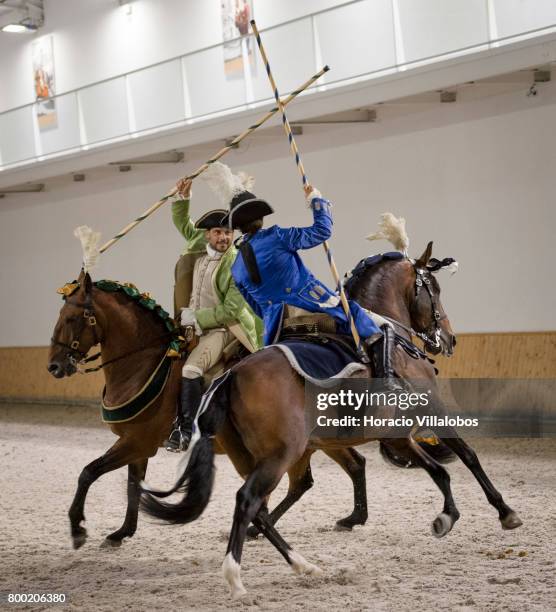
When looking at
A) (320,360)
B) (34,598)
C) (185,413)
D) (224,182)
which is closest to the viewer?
(34,598)

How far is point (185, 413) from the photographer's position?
6934mm

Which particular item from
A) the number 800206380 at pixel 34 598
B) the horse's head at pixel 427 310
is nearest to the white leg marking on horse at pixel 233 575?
the number 800206380 at pixel 34 598

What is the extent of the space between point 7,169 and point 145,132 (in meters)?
4.10

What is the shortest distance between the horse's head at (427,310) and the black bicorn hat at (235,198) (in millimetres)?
1511

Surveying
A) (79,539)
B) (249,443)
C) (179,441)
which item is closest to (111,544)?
(79,539)

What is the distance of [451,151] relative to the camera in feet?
43.0

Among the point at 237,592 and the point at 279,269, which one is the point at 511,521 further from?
the point at 279,269

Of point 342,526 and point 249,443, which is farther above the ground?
point 249,443

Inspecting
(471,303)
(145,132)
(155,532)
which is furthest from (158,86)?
(155,532)

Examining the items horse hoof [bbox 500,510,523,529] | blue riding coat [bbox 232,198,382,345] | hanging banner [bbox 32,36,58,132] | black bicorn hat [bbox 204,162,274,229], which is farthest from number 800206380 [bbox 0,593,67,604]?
hanging banner [bbox 32,36,58,132]

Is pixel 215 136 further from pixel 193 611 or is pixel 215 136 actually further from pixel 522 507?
pixel 193 611

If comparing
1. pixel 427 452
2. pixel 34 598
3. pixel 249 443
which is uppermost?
pixel 249 443

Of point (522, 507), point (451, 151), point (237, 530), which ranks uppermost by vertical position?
point (451, 151)

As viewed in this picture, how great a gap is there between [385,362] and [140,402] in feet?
6.43
